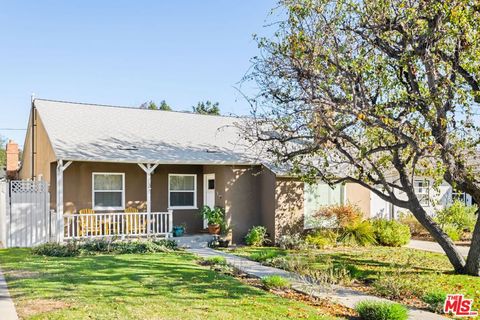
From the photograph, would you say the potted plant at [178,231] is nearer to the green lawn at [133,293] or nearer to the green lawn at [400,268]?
the green lawn at [400,268]

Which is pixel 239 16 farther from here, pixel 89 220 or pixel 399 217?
pixel 399 217

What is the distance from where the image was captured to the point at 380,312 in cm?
639

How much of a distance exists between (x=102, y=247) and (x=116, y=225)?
230 cm

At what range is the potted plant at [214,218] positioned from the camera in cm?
1513

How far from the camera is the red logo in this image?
7.01m

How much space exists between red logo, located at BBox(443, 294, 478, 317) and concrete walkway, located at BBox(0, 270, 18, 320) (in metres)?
6.78

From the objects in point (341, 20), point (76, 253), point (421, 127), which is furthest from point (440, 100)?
point (76, 253)

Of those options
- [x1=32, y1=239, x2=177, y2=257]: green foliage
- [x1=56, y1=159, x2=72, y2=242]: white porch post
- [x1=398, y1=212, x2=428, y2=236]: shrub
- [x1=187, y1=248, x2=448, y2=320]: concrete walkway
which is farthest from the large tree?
[x1=398, y1=212, x2=428, y2=236]: shrub

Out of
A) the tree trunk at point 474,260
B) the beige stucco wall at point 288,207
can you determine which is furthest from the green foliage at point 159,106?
the tree trunk at point 474,260

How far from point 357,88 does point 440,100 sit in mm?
1841

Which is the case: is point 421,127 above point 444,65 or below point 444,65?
below

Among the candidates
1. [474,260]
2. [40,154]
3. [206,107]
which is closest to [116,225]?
[40,154]

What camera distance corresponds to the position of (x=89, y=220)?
14.9 metres

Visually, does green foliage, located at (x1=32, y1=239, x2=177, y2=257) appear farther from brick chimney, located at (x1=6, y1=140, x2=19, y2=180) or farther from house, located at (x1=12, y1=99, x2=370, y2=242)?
brick chimney, located at (x1=6, y1=140, x2=19, y2=180)
